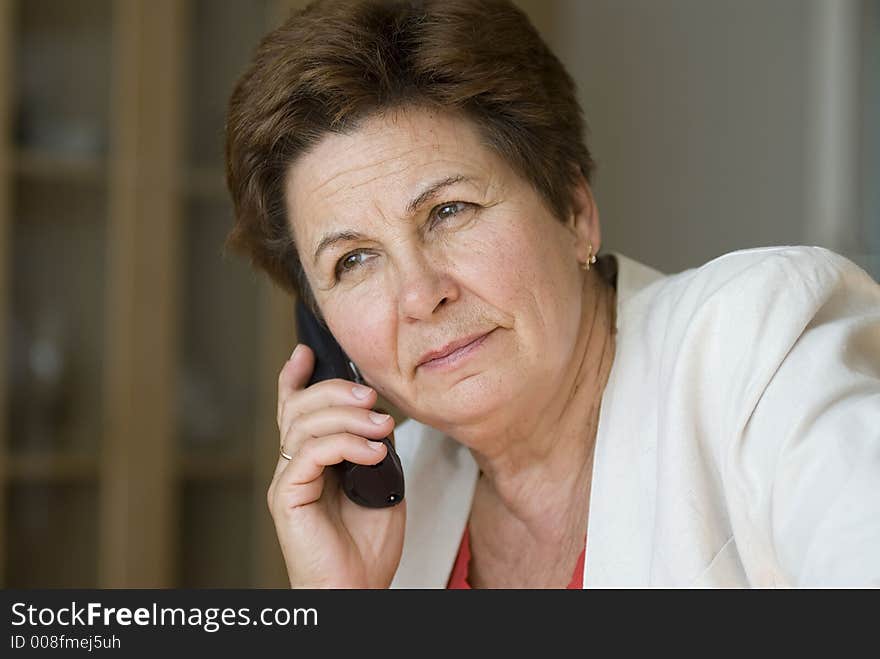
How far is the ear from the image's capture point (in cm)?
132

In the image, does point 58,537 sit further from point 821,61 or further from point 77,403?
point 821,61

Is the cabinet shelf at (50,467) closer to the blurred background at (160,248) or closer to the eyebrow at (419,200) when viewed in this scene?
the blurred background at (160,248)

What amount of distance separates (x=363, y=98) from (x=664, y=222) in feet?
7.09

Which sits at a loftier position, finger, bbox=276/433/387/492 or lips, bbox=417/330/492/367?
lips, bbox=417/330/492/367

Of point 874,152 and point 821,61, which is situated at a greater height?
point 821,61

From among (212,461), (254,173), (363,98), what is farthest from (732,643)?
(212,461)

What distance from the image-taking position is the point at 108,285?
119 inches

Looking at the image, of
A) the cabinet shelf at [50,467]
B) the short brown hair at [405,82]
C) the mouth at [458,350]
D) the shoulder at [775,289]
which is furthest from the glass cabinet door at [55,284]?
the shoulder at [775,289]

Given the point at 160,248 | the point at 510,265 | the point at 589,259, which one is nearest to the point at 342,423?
the point at 510,265

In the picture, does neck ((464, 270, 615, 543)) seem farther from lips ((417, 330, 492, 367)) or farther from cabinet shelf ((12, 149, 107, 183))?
cabinet shelf ((12, 149, 107, 183))

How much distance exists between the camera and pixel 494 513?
145 cm

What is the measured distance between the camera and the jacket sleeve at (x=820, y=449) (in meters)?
0.75

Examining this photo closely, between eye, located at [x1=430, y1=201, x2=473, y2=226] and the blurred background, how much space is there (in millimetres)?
1799

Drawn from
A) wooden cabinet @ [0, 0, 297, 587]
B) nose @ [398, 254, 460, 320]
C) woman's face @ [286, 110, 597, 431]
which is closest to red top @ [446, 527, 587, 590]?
woman's face @ [286, 110, 597, 431]
